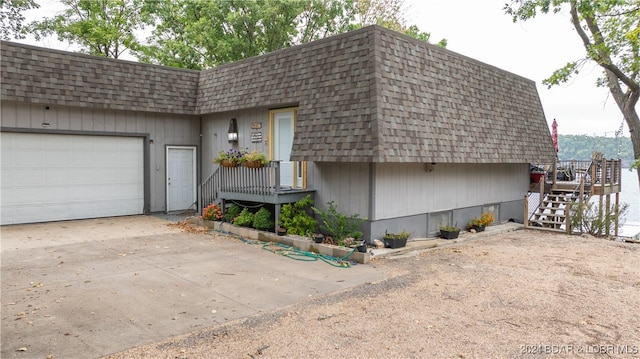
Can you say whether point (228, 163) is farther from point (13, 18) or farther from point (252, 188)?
point (13, 18)

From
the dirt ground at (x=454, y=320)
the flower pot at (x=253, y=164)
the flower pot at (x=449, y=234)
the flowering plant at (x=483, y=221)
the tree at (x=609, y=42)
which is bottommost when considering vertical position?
the dirt ground at (x=454, y=320)

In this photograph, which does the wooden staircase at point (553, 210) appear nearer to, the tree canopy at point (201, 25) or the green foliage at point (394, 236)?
the green foliage at point (394, 236)

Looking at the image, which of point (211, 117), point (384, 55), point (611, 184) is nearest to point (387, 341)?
point (384, 55)

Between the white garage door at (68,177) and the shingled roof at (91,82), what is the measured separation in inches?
42.8

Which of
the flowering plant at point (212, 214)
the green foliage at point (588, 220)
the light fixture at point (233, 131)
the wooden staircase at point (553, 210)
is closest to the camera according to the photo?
the flowering plant at point (212, 214)

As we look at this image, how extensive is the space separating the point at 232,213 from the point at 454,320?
6462 millimetres

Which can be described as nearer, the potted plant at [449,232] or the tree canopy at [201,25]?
the potted plant at [449,232]

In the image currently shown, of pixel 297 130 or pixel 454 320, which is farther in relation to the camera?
pixel 297 130

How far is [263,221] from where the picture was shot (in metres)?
8.62

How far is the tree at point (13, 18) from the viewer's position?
58.3 feet

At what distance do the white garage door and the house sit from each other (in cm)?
3

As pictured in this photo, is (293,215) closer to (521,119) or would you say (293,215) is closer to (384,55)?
(384,55)

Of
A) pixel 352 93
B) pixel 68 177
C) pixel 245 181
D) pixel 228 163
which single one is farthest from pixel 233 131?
pixel 352 93

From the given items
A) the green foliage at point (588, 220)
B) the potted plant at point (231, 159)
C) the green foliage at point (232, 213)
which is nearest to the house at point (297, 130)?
the potted plant at point (231, 159)
